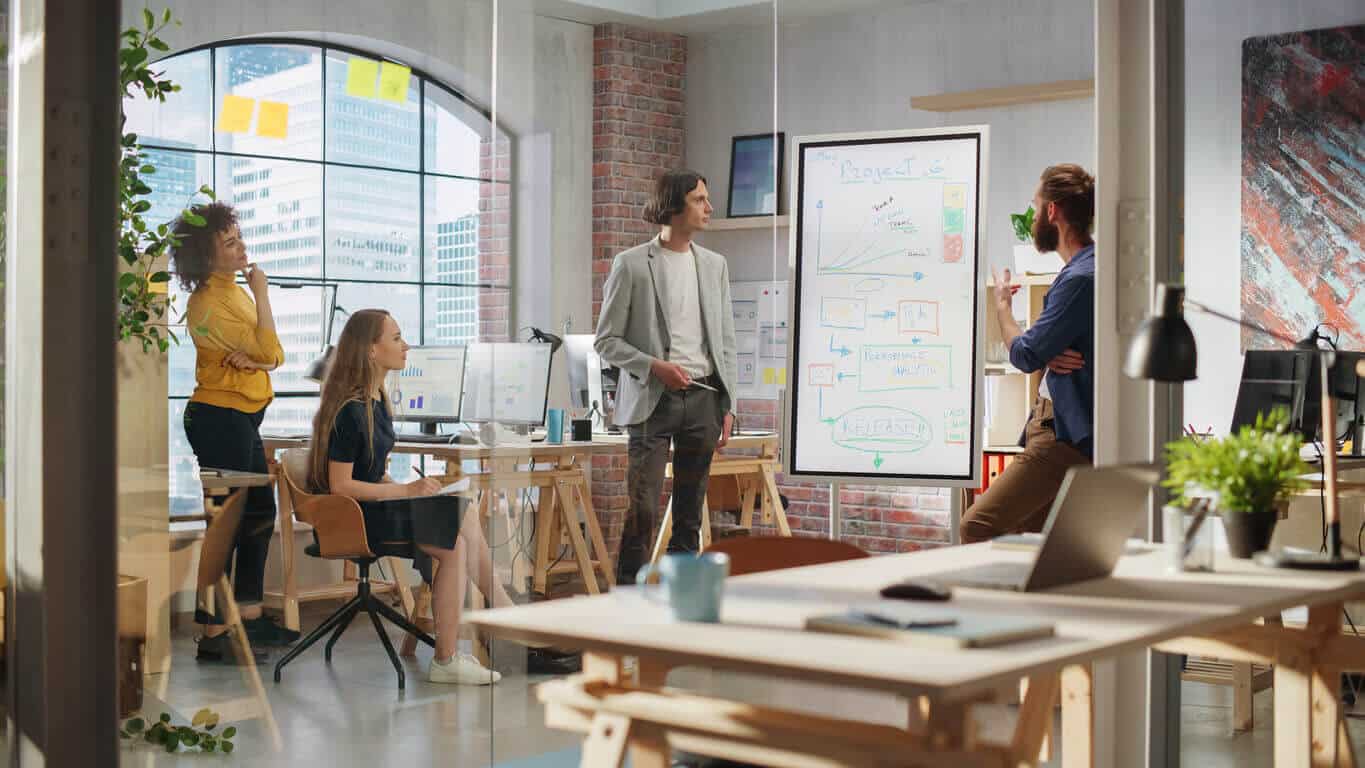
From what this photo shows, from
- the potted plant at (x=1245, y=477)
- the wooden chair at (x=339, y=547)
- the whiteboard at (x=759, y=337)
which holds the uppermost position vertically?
the whiteboard at (x=759, y=337)

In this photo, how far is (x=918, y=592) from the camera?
207 cm

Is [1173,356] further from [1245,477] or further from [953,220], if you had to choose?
[953,220]

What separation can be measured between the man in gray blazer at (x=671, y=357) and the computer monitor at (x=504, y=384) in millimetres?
420

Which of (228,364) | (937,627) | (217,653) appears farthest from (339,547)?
(937,627)

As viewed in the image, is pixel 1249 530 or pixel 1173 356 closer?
pixel 1173 356

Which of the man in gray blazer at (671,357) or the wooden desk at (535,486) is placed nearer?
the wooden desk at (535,486)

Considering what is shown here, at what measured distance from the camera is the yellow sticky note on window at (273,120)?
3.26 m

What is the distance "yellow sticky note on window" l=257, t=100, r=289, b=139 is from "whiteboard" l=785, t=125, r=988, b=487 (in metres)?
2.03

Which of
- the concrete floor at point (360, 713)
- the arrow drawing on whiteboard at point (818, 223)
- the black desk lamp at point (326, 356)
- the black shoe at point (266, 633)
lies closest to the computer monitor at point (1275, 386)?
the arrow drawing on whiteboard at point (818, 223)

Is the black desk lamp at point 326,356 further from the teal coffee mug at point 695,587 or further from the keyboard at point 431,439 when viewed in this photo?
the teal coffee mug at point 695,587

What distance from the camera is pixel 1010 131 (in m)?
Answer: 7.05

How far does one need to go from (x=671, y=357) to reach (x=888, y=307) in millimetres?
860

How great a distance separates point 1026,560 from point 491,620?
1.08 m

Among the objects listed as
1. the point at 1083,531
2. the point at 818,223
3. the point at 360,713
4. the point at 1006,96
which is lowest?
the point at 360,713
